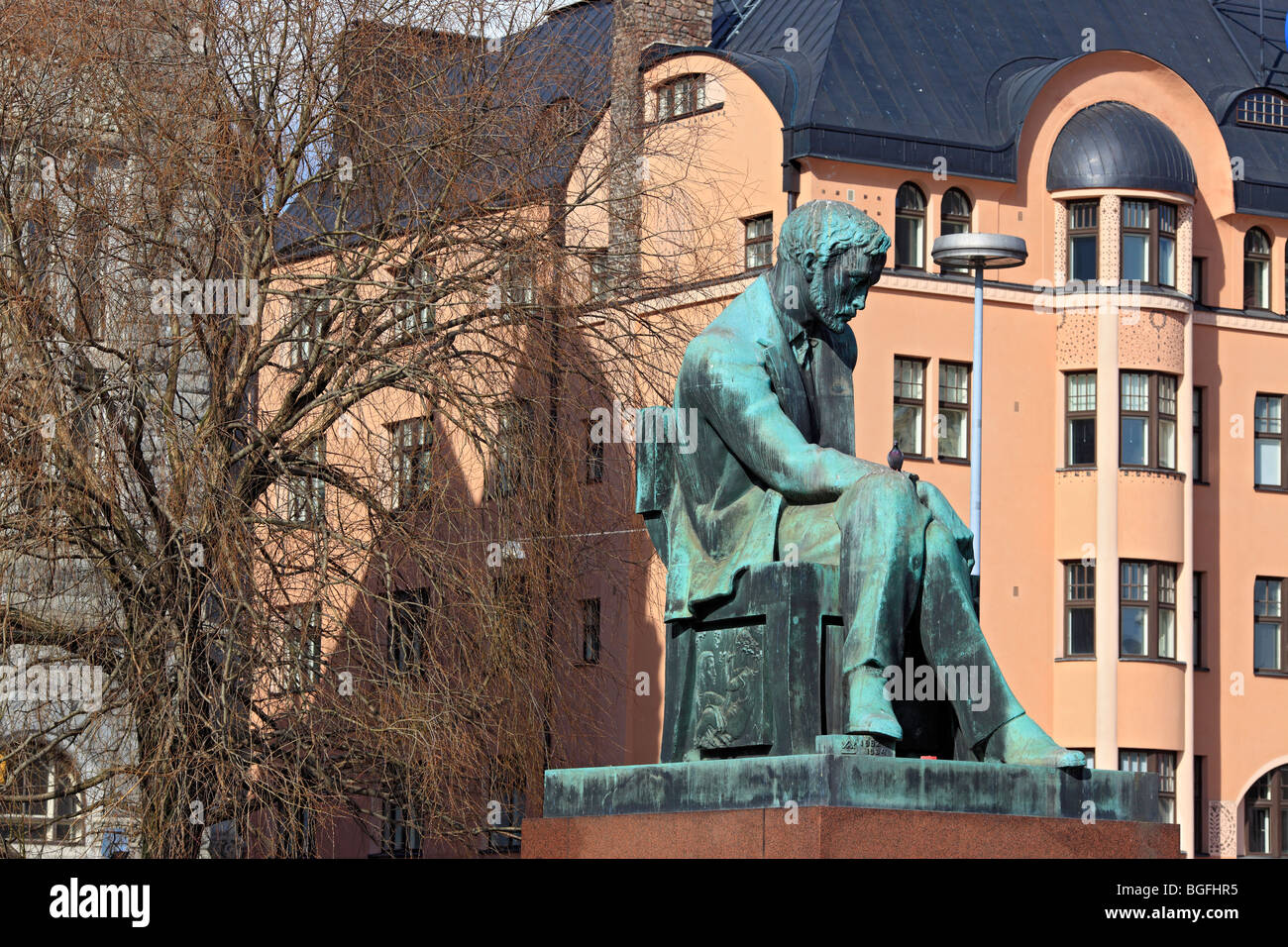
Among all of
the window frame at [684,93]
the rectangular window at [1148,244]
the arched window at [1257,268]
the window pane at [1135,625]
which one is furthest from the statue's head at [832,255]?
the arched window at [1257,268]

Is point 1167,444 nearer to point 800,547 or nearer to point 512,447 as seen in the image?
point 512,447

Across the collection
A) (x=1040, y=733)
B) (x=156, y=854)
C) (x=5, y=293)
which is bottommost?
(x=156, y=854)

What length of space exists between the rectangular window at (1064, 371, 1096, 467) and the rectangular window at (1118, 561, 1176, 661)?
189 centimetres

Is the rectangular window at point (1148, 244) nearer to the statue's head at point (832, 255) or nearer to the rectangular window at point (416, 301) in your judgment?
the rectangular window at point (416, 301)

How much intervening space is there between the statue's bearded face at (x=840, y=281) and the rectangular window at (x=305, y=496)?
1170cm

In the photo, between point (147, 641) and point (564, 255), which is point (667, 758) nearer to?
point (147, 641)

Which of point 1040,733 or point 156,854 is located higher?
point 1040,733

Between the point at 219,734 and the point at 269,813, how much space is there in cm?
70

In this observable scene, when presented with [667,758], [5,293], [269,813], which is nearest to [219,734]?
[269,813]

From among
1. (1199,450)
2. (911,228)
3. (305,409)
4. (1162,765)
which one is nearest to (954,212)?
(911,228)

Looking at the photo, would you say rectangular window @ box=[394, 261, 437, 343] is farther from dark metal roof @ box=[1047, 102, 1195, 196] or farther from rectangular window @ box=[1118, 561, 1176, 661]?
dark metal roof @ box=[1047, 102, 1195, 196]

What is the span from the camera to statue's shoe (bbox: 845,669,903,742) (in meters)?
8.80
